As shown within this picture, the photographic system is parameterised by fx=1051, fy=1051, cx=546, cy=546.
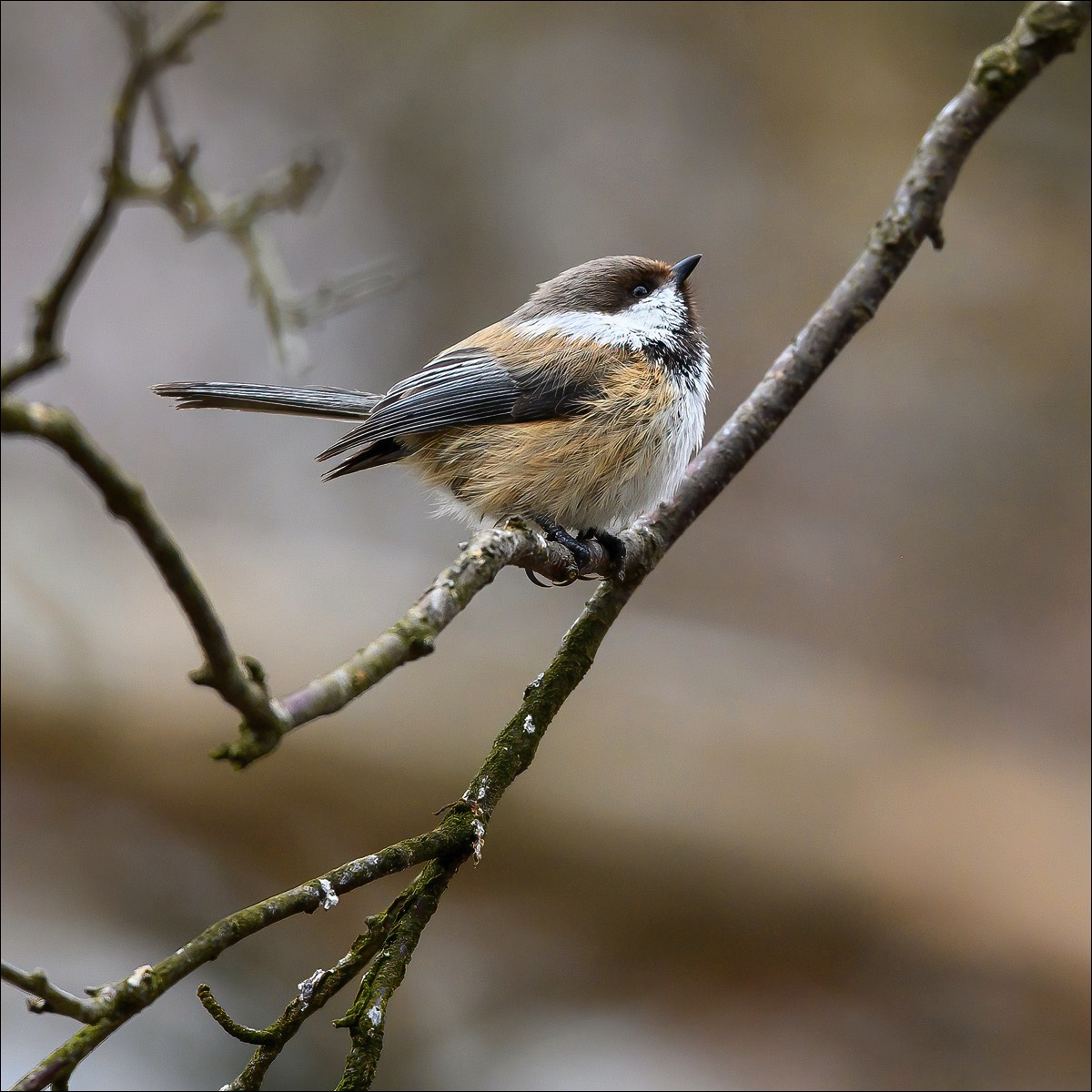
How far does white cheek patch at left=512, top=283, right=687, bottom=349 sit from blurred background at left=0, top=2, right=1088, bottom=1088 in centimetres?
265

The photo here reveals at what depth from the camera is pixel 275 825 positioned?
5438mm

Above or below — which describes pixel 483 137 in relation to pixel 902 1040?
above

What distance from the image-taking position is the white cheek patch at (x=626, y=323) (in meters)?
3.30

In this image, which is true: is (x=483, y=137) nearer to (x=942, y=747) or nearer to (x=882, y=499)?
(x=882, y=499)

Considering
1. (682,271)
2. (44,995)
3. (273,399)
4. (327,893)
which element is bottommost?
(44,995)

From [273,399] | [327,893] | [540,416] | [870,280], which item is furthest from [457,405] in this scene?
[327,893]

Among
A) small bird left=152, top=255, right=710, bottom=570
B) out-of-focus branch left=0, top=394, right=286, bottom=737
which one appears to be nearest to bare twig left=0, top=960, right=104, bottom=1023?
out-of-focus branch left=0, top=394, right=286, bottom=737

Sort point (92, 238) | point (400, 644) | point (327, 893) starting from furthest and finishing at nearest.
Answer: point (327, 893) < point (400, 644) < point (92, 238)

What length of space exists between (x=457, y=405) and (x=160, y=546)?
2.07m

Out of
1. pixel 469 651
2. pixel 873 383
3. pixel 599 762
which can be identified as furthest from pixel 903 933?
pixel 873 383

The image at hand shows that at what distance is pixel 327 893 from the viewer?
153 centimetres

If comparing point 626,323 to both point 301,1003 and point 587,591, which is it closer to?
point 301,1003

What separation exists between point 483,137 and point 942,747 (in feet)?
17.0

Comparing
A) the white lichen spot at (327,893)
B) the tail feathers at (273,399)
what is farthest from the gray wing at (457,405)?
the white lichen spot at (327,893)
